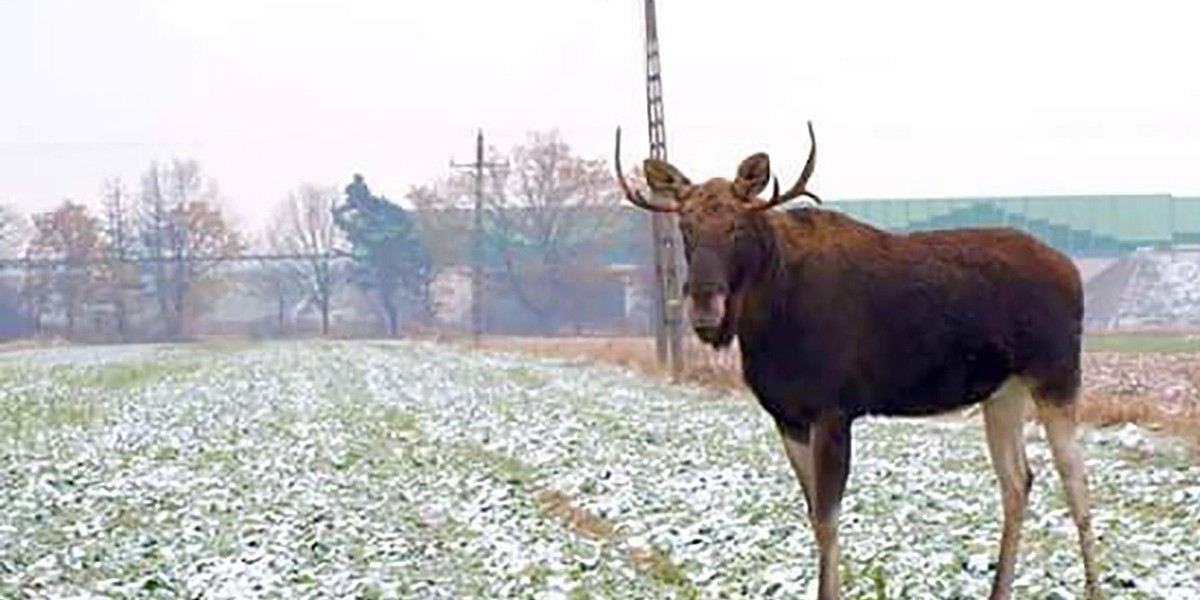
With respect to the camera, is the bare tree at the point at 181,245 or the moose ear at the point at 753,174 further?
the bare tree at the point at 181,245

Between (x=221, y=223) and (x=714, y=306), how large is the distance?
13624 cm

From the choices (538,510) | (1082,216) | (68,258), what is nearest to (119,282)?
(68,258)

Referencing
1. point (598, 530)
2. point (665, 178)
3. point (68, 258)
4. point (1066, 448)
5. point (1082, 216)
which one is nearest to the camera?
point (665, 178)

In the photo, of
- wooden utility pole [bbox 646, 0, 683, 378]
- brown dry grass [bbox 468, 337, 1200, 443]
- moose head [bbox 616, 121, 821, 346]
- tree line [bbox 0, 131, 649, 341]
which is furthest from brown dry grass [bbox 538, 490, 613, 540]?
tree line [bbox 0, 131, 649, 341]

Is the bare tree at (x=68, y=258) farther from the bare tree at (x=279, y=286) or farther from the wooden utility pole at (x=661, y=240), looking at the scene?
the wooden utility pole at (x=661, y=240)

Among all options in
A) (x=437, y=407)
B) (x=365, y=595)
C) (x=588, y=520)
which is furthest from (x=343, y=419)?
(x=365, y=595)

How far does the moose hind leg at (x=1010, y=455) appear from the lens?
1109cm

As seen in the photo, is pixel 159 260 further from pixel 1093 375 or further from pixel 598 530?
pixel 598 530

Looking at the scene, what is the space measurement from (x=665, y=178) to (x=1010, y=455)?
288 centimetres

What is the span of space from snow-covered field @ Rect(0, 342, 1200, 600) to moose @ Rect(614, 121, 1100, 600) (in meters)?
0.77

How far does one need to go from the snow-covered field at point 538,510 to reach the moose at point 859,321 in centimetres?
77

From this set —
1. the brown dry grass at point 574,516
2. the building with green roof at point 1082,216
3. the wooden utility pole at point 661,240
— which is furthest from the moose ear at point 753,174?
the building with green roof at point 1082,216

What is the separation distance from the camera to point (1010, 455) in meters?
11.5

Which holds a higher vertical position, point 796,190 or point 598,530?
point 796,190
